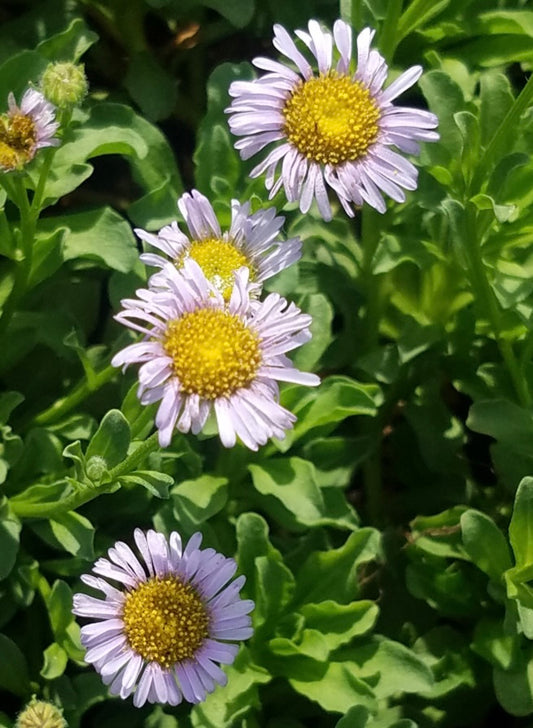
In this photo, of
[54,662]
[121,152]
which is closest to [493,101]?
[121,152]

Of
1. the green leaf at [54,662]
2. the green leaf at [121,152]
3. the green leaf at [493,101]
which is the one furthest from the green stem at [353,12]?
the green leaf at [54,662]

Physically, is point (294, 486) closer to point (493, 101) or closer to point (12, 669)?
point (12, 669)

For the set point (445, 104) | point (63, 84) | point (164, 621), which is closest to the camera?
point (63, 84)

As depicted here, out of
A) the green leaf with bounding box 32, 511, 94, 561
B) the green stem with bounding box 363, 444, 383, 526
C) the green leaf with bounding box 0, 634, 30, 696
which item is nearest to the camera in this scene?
the green leaf with bounding box 32, 511, 94, 561

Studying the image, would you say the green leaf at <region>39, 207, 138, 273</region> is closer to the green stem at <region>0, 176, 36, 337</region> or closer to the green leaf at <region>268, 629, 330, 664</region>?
the green stem at <region>0, 176, 36, 337</region>

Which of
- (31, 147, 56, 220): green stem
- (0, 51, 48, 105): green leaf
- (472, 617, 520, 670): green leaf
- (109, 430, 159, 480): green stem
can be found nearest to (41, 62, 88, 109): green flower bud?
(31, 147, 56, 220): green stem

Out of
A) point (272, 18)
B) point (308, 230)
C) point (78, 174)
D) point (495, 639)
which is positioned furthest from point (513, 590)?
point (272, 18)
